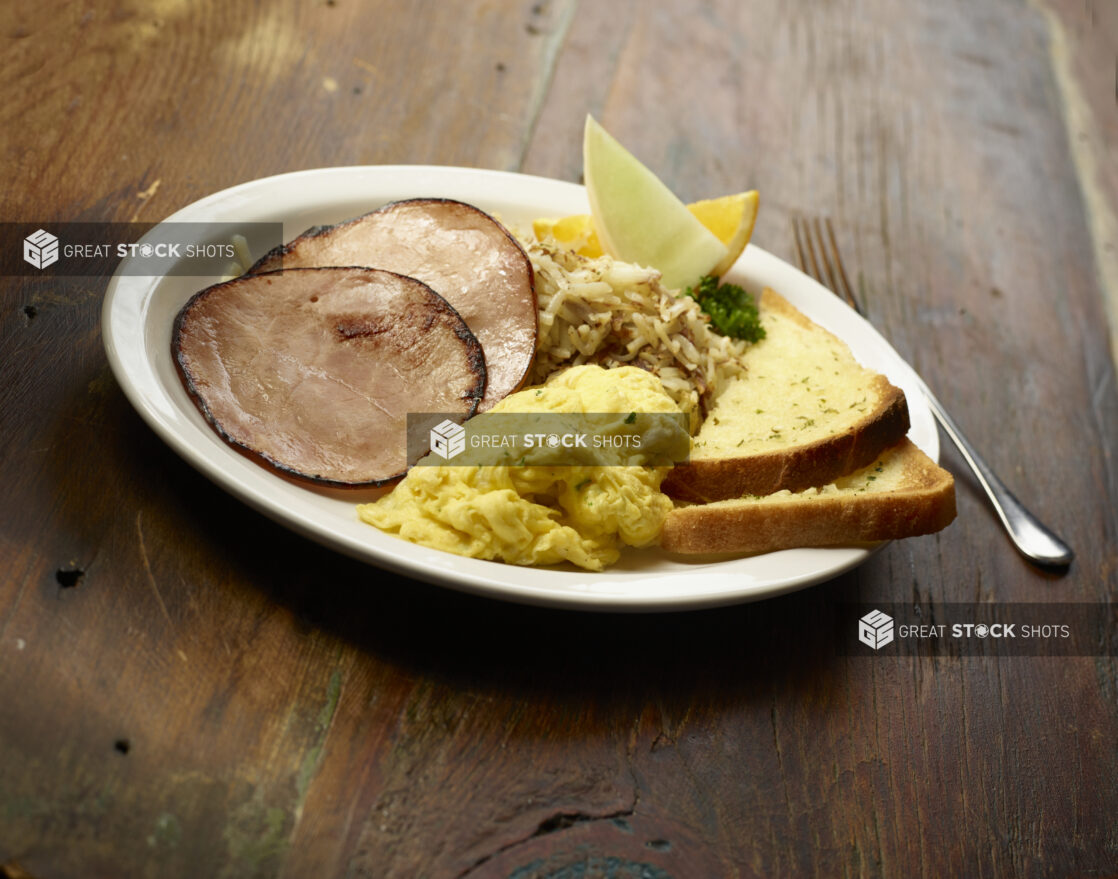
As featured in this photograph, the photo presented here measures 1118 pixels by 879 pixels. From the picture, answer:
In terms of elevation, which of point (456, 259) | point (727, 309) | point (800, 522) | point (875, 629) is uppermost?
point (456, 259)

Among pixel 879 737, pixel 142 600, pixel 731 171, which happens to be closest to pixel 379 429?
pixel 142 600

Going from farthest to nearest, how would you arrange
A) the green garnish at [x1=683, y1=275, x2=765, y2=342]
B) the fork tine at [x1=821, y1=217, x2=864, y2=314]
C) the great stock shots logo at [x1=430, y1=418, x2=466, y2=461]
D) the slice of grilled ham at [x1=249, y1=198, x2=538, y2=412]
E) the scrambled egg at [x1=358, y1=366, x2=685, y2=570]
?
1. the fork tine at [x1=821, y1=217, x2=864, y2=314]
2. the green garnish at [x1=683, y1=275, x2=765, y2=342]
3. the slice of grilled ham at [x1=249, y1=198, x2=538, y2=412]
4. the great stock shots logo at [x1=430, y1=418, x2=466, y2=461]
5. the scrambled egg at [x1=358, y1=366, x2=685, y2=570]

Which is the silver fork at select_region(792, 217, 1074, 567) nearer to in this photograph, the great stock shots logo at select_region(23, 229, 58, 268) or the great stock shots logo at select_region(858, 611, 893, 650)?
the great stock shots logo at select_region(858, 611, 893, 650)

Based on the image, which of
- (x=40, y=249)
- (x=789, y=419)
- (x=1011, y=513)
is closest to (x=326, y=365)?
(x=40, y=249)

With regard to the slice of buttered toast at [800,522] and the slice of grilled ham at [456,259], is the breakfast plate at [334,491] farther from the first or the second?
the slice of grilled ham at [456,259]

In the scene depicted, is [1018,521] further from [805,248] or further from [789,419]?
[805,248]

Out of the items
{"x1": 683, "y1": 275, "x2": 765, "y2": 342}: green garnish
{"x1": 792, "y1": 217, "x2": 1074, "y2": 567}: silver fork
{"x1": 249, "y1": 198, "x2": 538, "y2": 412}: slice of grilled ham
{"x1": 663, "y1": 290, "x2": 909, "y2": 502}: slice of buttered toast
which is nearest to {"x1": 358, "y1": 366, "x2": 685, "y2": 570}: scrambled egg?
{"x1": 663, "y1": 290, "x2": 909, "y2": 502}: slice of buttered toast
